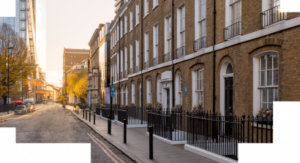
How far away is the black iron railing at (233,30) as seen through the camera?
1087 centimetres

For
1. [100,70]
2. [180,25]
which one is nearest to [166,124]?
[180,25]

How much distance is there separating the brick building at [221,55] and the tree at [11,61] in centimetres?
2645

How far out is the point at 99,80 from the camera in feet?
181

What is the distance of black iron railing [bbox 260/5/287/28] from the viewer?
28.7 feet

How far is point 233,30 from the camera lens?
1136cm

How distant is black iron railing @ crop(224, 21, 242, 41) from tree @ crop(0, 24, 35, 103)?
1438 inches

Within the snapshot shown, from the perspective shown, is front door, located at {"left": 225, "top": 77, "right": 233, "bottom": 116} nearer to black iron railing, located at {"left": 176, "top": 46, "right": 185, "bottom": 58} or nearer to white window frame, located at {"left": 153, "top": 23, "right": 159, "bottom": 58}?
black iron railing, located at {"left": 176, "top": 46, "right": 185, "bottom": 58}

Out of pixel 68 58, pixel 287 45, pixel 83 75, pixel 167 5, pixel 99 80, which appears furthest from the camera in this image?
pixel 68 58

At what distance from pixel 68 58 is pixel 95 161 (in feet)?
463

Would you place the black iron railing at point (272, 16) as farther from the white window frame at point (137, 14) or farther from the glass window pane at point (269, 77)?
the white window frame at point (137, 14)

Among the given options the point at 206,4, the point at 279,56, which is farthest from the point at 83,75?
the point at 279,56

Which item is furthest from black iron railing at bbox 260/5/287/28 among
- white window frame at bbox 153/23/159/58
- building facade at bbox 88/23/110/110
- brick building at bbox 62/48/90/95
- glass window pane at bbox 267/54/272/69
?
brick building at bbox 62/48/90/95

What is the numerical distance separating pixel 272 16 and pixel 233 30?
7.62ft

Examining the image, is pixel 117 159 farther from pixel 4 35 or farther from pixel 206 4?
pixel 4 35
